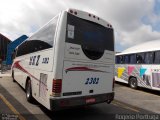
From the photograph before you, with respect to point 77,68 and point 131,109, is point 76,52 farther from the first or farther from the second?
point 131,109

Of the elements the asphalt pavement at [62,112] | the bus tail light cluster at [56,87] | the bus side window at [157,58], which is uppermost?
the bus side window at [157,58]

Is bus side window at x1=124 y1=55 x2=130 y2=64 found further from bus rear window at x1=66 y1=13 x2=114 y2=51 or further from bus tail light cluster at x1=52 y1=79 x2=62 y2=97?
bus tail light cluster at x1=52 y1=79 x2=62 y2=97

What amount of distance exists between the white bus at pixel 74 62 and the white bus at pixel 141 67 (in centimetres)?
627

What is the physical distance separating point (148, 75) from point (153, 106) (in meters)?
4.28

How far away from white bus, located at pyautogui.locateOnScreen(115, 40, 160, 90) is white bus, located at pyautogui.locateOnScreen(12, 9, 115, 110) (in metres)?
6.27

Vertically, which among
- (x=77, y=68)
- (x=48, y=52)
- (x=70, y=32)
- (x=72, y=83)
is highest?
(x=70, y=32)

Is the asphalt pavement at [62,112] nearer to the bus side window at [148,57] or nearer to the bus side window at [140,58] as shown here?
the bus side window at [148,57]

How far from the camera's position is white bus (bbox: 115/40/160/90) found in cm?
1302

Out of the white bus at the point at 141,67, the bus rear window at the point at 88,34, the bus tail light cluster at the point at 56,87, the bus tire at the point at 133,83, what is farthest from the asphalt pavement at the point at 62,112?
the bus tire at the point at 133,83

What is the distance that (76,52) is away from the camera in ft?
21.4

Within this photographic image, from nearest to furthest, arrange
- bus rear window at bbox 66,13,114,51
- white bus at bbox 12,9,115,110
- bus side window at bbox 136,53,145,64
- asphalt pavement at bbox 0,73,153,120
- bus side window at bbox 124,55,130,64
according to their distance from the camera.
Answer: white bus at bbox 12,9,115,110 < bus rear window at bbox 66,13,114,51 < asphalt pavement at bbox 0,73,153,120 < bus side window at bbox 136,53,145,64 < bus side window at bbox 124,55,130,64

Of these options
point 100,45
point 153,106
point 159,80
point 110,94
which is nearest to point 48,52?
point 100,45

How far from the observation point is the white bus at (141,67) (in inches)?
512

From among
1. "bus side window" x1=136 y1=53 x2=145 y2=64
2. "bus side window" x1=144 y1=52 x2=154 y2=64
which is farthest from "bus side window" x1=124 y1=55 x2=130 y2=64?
"bus side window" x1=144 y1=52 x2=154 y2=64
